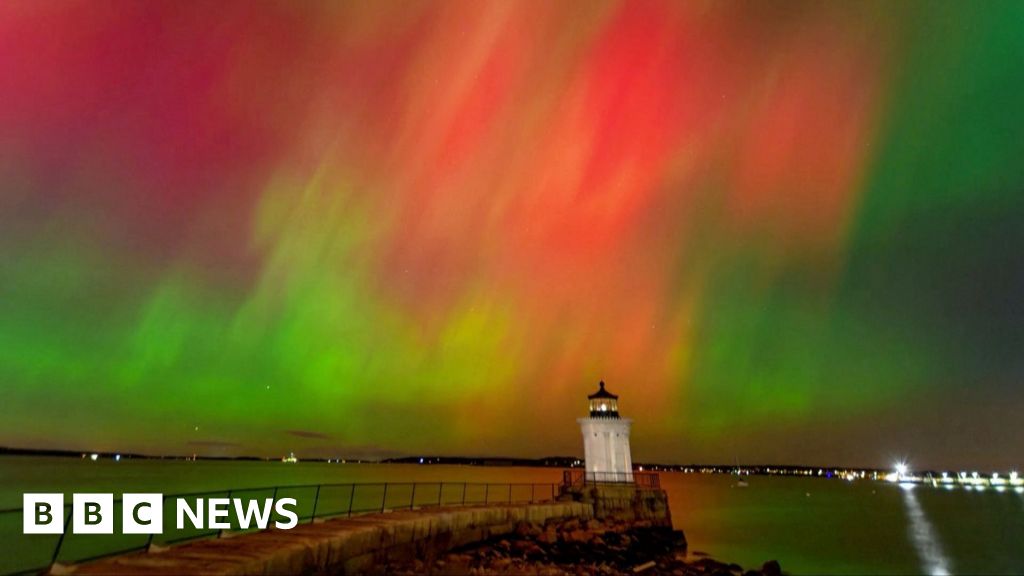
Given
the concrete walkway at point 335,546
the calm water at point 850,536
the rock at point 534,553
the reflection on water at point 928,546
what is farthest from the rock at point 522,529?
the reflection on water at point 928,546

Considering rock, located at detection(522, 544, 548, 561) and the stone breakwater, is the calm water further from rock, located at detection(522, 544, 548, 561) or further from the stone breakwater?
rock, located at detection(522, 544, 548, 561)

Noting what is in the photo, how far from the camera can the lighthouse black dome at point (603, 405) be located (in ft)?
115

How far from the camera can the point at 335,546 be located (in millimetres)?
14117

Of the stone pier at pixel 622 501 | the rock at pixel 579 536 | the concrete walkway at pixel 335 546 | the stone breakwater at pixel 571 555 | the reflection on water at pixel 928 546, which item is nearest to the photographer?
the concrete walkway at pixel 335 546

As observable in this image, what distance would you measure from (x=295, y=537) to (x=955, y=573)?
4213 cm

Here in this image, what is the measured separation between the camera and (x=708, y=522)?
62281 mm

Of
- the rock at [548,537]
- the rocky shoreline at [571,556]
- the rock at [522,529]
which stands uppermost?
the rock at [522,529]

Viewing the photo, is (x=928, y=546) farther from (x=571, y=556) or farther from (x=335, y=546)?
(x=335, y=546)

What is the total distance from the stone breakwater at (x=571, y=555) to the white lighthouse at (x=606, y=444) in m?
3.38

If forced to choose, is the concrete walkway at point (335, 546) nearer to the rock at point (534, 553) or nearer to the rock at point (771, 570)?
the rock at point (534, 553)

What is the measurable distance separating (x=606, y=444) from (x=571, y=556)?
1279 centimetres

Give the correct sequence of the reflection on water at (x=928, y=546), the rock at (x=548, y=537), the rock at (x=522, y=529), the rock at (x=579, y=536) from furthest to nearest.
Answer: the reflection on water at (x=928, y=546) < the rock at (x=579, y=536) < the rock at (x=522, y=529) < the rock at (x=548, y=537)

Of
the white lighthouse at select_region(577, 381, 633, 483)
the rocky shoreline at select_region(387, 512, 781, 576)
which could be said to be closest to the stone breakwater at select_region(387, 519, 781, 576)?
the rocky shoreline at select_region(387, 512, 781, 576)

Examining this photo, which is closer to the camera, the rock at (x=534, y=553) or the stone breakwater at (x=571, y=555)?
the stone breakwater at (x=571, y=555)
